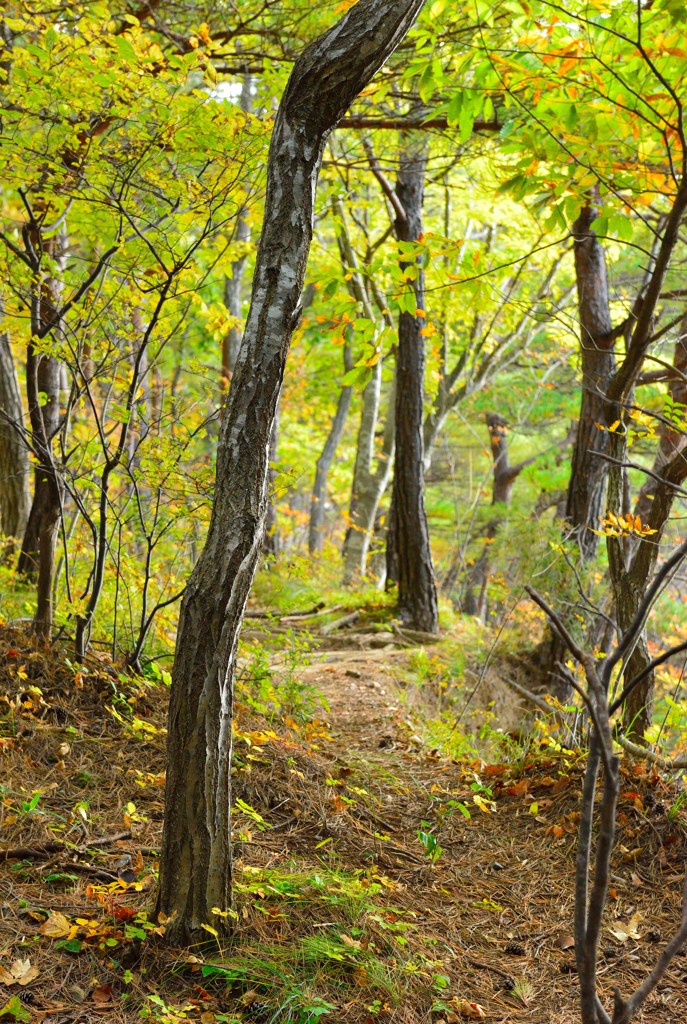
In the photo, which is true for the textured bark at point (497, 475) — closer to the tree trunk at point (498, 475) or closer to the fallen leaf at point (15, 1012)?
the tree trunk at point (498, 475)

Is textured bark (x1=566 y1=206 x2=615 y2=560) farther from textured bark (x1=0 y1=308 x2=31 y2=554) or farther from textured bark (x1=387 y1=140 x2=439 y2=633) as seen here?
textured bark (x1=0 y1=308 x2=31 y2=554)

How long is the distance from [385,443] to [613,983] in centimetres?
958

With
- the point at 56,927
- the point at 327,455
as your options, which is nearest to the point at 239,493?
the point at 56,927

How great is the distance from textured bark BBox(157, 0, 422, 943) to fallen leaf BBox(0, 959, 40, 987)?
359 millimetres

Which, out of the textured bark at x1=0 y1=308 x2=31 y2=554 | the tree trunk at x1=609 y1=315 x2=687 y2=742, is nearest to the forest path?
the tree trunk at x1=609 y1=315 x2=687 y2=742

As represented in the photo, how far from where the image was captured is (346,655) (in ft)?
22.3

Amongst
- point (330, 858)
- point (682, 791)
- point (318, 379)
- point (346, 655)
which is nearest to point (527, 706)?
point (346, 655)

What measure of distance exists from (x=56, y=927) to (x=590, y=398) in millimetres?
5608

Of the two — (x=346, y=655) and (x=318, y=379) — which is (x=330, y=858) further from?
(x=318, y=379)

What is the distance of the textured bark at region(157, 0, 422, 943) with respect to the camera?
6.96 feet

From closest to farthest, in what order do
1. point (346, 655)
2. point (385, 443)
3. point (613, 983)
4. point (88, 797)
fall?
point (613, 983) < point (88, 797) < point (346, 655) < point (385, 443)

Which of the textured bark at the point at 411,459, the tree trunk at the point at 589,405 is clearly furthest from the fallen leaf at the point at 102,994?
the textured bark at the point at 411,459

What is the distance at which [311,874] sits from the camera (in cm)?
275

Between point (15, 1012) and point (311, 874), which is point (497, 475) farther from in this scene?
point (15, 1012)
